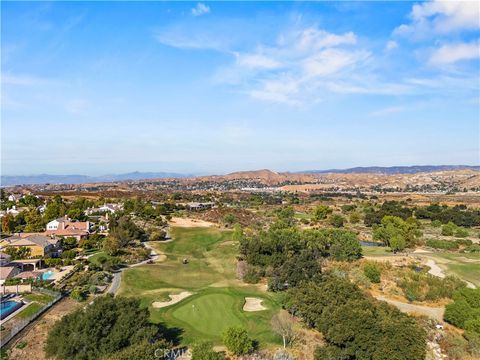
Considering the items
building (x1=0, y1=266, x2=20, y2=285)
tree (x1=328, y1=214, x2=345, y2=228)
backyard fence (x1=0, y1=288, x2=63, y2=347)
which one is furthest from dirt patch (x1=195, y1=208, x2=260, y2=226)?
backyard fence (x1=0, y1=288, x2=63, y2=347)

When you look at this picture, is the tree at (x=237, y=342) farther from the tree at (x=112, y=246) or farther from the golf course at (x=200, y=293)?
the tree at (x=112, y=246)

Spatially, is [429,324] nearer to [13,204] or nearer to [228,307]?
[228,307]

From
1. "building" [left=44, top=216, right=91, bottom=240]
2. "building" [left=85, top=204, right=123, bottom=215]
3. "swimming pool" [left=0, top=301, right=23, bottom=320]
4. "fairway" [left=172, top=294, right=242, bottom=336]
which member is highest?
Result: "building" [left=85, top=204, right=123, bottom=215]

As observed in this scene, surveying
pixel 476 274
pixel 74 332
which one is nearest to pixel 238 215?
pixel 476 274

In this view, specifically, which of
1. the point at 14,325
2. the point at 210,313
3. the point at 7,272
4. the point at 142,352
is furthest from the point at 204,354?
the point at 7,272

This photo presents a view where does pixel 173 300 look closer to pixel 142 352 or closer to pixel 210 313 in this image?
pixel 210 313

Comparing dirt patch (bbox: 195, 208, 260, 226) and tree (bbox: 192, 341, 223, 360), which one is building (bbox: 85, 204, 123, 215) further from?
tree (bbox: 192, 341, 223, 360)

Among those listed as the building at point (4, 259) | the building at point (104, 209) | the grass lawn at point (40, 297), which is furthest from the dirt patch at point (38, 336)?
the building at point (104, 209)
